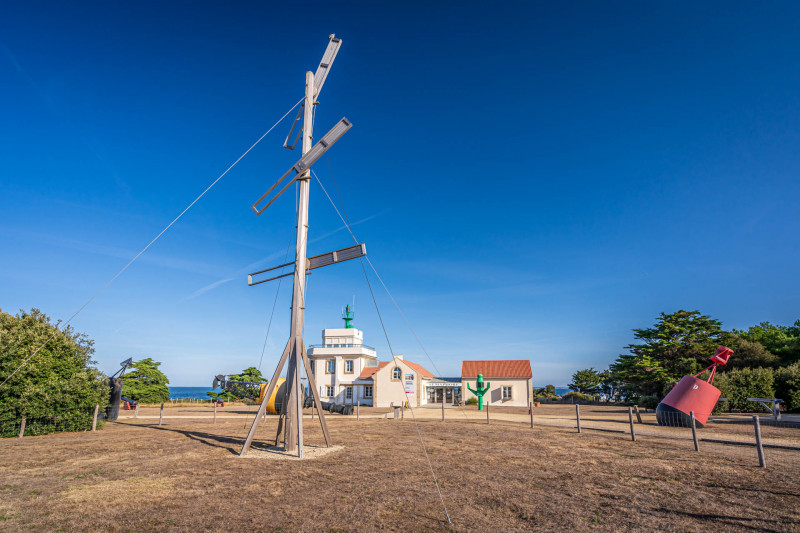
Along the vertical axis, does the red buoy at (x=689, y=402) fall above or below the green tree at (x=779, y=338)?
below

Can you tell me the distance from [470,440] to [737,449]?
8494mm

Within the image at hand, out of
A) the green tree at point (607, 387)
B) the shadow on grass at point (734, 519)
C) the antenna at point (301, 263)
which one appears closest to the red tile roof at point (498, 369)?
the green tree at point (607, 387)

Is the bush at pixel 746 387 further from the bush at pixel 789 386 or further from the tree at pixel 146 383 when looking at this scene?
the tree at pixel 146 383

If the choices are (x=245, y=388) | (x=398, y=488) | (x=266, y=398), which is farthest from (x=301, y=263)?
(x=245, y=388)

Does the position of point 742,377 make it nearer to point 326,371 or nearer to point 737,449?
point 737,449

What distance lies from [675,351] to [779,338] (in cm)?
1266

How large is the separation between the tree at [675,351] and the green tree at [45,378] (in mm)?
36138

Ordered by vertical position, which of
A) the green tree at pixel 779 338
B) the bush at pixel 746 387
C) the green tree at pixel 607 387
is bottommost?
the green tree at pixel 607 387

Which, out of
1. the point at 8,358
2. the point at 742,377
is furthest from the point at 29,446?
the point at 742,377

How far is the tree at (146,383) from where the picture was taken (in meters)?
48.2

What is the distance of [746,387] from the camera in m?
26.4

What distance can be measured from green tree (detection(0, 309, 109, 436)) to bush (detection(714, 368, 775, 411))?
3496 cm

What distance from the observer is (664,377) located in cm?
3169

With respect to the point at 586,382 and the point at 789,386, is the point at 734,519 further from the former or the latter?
the point at 586,382
